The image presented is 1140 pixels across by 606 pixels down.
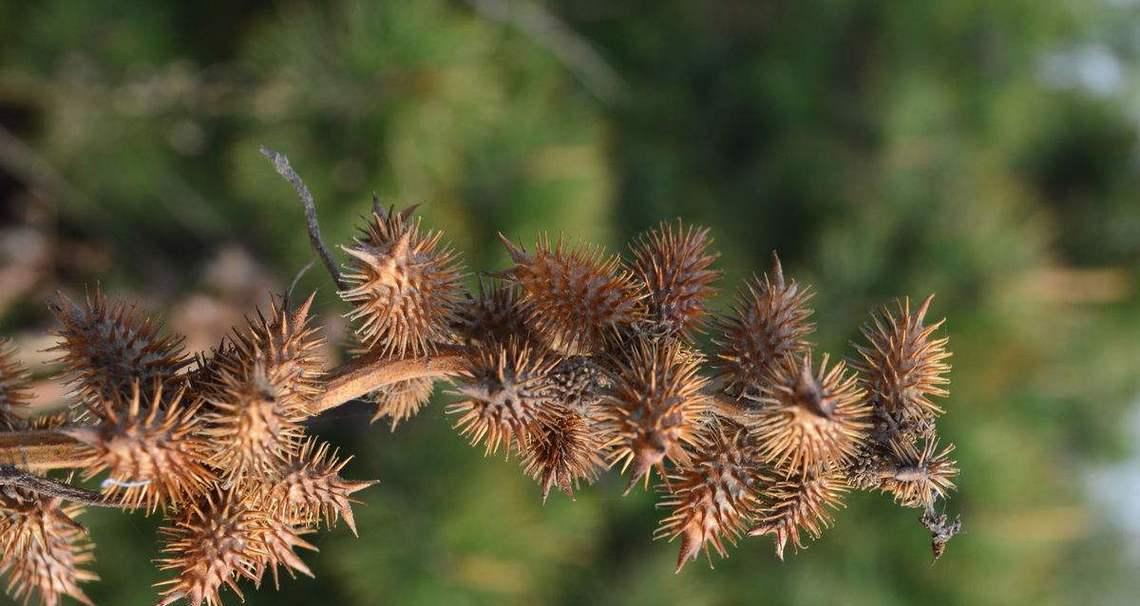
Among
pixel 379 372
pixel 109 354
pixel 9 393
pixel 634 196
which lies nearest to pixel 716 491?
pixel 379 372

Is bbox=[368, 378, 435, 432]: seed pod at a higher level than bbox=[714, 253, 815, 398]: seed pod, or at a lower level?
lower

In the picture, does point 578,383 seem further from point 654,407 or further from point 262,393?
point 262,393

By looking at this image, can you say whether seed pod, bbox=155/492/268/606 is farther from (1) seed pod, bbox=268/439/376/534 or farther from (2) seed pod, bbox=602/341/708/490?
(2) seed pod, bbox=602/341/708/490

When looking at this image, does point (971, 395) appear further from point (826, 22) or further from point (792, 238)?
point (826, 22)

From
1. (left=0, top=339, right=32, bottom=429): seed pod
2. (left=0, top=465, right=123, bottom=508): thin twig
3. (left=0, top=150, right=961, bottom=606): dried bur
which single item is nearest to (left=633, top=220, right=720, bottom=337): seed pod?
(left=0, top=150, right=961, bottom=606): dried bur

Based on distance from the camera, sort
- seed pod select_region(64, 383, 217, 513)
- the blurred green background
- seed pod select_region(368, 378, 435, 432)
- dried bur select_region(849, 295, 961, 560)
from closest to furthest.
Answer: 1. seed pod select_region(64, 383, 217, 513)
2. dried bur select_region(849, 295, 961, 560)
3. seed pod select_region(368, 378, 435, 432)
4. the blurred green background

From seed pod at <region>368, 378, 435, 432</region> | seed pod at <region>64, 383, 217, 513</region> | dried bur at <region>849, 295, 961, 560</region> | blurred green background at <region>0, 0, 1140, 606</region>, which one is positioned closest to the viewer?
seed pod at <region>64, 383, 217, 513</region>

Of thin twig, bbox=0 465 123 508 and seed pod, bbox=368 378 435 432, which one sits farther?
seed pod, bbox=368 378 435 432
